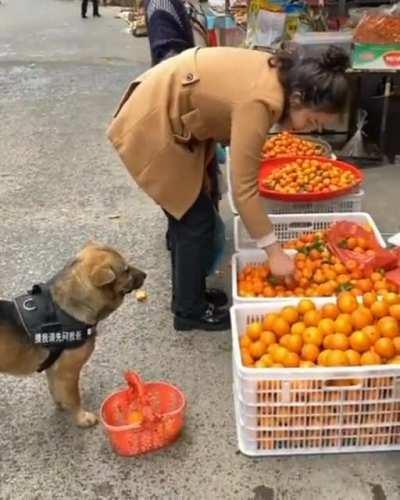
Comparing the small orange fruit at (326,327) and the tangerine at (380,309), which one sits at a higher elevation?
the tangerine at (380,309)

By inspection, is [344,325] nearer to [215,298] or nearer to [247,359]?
[247,359]

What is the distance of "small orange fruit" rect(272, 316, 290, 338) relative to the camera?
284 centimetres

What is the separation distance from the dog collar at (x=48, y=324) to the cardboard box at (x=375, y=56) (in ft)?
10.9

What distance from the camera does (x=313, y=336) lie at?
2736 millimetres

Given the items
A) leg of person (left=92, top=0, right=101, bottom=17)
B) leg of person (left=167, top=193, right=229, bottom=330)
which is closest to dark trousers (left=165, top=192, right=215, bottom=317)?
leg of person (left=167, top=193, right=229, bottom=330)

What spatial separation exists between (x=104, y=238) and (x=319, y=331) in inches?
86.6

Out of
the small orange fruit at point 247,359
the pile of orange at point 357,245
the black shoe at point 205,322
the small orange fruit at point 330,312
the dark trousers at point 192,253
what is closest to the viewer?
the small orange fruit at point 247,359

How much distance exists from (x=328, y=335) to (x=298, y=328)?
127 millimetres

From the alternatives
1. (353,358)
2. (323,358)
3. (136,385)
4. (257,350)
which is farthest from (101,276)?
(353,358)

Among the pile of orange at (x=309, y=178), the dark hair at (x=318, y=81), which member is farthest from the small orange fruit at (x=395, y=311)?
the pile of orange at (x=309, y=178)

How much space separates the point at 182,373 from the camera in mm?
3275

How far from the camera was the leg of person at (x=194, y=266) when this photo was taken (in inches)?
130

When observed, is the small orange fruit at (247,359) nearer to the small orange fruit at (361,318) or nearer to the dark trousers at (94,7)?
the small orange fruit at (361,318)

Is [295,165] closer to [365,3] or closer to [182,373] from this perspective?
[182,373]
